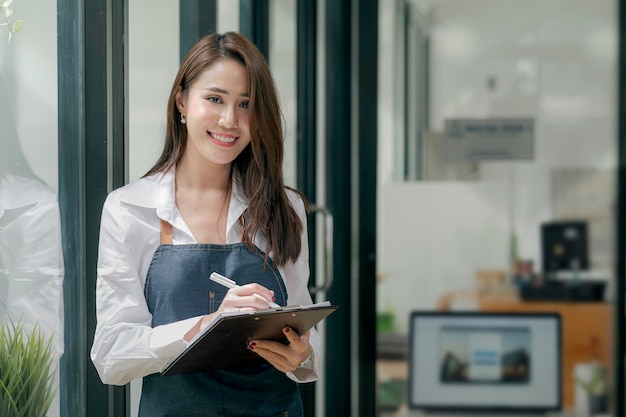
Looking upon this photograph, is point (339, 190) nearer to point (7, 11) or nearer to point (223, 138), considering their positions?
point (223, 138)

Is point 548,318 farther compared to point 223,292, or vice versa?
point 548,318

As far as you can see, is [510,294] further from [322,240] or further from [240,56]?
[240,56]

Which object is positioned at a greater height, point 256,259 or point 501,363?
point 256,259

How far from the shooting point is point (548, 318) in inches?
148

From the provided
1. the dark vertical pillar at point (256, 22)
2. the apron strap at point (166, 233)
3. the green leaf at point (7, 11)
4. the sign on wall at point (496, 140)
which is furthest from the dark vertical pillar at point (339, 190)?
the green leaf at point (7, 11)

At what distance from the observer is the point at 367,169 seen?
3.83 meters

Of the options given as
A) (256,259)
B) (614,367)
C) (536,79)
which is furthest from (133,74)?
(614,367)

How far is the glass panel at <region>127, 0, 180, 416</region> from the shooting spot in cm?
203

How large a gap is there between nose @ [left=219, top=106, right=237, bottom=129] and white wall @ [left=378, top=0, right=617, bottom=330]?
212cm

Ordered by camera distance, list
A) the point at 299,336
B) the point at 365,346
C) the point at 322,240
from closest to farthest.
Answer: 1. the point at 299,336
2. the point at 322,240
3. the point at 365,346

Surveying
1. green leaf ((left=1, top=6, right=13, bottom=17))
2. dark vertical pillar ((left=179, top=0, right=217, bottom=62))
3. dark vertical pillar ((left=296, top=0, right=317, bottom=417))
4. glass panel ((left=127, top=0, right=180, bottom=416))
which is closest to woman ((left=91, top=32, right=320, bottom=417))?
glass panel ((left=127, top=0, right=180, bottom=416))

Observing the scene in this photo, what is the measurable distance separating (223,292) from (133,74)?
23.1 inches

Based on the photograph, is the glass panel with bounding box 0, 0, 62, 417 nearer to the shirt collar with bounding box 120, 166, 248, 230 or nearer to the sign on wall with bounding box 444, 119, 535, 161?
the shirt collar with bounding box 120, 166, 248, 230

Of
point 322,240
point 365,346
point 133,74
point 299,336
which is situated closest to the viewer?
point 299,336
